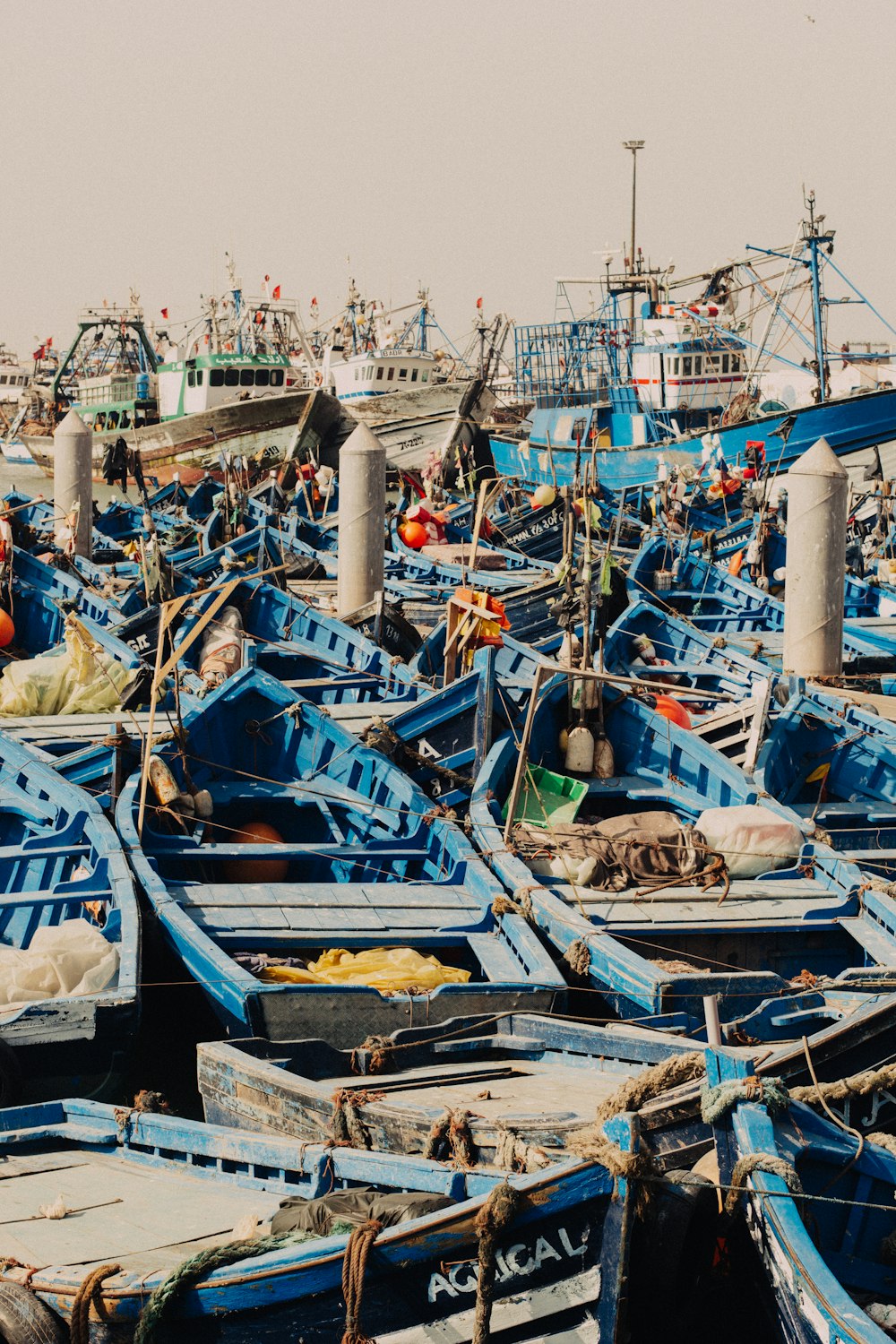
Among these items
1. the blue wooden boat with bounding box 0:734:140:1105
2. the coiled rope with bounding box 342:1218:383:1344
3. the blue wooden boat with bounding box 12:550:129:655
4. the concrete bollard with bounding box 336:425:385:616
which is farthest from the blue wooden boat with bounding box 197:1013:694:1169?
the concrete bollard with bounding box 336:425:385:616

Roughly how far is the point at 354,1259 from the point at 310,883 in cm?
593

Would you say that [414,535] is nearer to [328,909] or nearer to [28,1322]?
[328,909]

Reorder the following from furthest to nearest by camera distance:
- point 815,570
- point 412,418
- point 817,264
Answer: point 412,418
point 817,264
point 815,570

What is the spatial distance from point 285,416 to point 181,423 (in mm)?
3195

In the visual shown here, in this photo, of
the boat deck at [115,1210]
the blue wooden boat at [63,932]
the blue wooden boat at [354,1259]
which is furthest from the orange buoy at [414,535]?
the blue wooden boat at [354,1259]

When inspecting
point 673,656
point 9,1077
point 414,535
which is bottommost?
point 9,1077

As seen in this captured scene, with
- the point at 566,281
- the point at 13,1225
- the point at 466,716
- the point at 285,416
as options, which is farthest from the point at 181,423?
the point at 13,1225

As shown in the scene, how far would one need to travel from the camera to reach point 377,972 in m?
9.57

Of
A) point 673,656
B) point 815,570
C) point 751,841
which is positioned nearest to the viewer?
point 751,841

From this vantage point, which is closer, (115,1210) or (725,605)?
(115,1210)

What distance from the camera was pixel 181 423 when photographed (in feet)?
152

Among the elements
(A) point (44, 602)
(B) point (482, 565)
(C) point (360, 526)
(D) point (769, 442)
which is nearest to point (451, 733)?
(A) point (44, 602)

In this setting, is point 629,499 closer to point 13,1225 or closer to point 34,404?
point 34,404

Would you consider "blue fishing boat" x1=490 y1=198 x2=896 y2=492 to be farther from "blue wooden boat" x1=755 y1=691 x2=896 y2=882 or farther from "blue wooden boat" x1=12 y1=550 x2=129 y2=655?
"blue wooden boat" x1=755 y1=691 x2=896 y2=882
